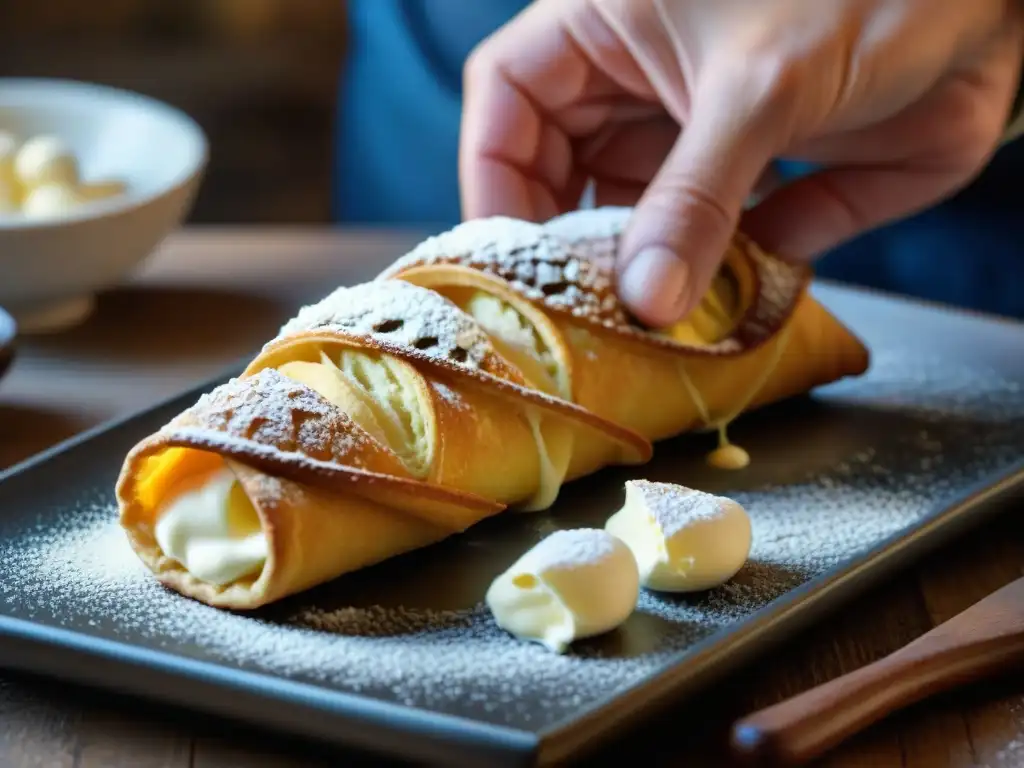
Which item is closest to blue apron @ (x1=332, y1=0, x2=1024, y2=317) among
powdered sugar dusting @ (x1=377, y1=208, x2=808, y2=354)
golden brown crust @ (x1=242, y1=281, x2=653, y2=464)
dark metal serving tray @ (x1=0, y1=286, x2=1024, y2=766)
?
dark metal serving tray @ (x1=0, y1=286, x2=1024, y2=766)

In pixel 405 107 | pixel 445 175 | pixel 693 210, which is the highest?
pixel 693 210

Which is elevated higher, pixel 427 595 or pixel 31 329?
pixel 427 595

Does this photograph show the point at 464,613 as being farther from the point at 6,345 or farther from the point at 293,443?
the point at 6,345

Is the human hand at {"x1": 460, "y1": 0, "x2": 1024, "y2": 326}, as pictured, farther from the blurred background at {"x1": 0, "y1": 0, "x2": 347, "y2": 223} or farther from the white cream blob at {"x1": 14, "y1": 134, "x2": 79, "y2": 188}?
the blurred background at {"x1": 0, "y1": 0, "x2": 347, "y2": 223}

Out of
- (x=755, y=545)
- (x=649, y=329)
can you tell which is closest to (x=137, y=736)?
(x=755, y=545)

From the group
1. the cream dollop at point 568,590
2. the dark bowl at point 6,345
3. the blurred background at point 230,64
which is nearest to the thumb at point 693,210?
the cream dollop at point 568,590

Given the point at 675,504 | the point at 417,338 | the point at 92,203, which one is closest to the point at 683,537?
the point at 675,504

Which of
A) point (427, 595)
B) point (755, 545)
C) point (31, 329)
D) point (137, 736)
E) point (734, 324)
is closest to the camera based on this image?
point (137, 736)

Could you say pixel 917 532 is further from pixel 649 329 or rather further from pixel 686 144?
pixel 686 144
